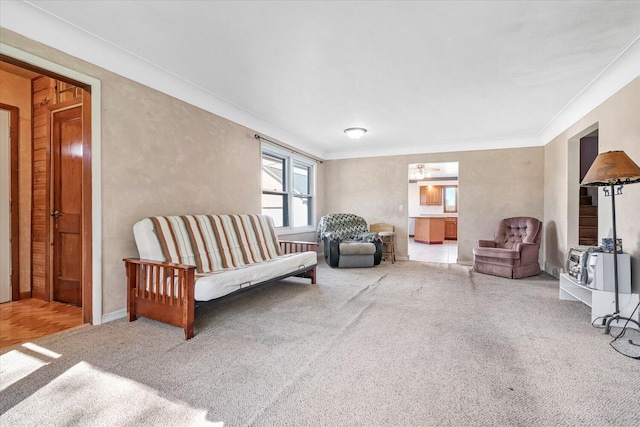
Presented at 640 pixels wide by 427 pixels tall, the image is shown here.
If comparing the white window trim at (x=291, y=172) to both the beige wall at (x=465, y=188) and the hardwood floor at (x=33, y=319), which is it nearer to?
the beige wall at (x=465, y=188)

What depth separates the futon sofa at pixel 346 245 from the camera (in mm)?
5238

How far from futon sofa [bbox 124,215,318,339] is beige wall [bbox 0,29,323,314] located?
0.18 m

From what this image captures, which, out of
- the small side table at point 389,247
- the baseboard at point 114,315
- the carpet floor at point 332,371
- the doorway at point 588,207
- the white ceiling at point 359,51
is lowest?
the carpet floor at point 332,371

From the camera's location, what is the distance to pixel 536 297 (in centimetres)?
353

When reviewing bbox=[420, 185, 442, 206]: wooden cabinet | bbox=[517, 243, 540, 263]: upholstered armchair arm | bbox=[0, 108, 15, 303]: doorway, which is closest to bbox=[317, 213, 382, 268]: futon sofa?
bbox=[517, 243, 540, 263]: upholstered armchair arm

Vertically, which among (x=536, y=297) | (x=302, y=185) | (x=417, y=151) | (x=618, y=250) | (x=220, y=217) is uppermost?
(x=417, y=151)

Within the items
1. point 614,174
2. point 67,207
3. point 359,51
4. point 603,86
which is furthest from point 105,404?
point 603,86

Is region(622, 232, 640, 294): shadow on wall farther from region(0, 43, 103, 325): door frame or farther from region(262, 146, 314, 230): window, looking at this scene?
region(0, 43, 103, 325): door frame

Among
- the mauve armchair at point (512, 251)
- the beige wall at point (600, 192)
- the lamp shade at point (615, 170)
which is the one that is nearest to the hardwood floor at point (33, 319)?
the lamp shade at point (615, 170)

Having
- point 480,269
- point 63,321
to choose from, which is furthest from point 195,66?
point 480,269

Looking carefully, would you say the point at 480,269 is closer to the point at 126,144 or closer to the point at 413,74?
the point at 413,74

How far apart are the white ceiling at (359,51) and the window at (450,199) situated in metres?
7.20

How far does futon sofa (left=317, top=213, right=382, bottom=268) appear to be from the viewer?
17.2 feet

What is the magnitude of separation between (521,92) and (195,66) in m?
3.57
